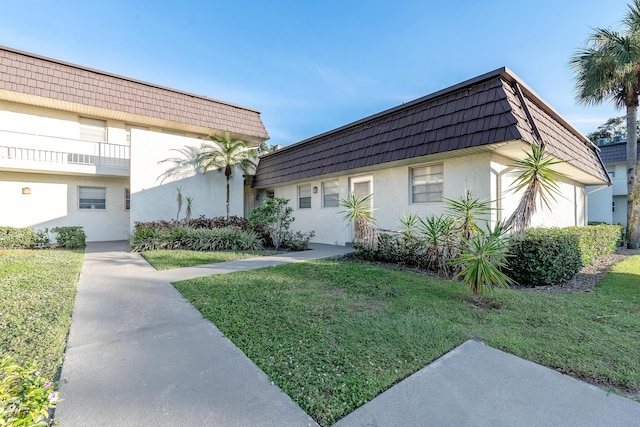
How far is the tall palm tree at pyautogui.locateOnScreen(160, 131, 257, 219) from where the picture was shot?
11.9 metres

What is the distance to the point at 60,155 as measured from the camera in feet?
34.3

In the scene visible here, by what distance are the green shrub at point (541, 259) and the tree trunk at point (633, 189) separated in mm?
9470

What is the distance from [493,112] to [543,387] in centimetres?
535

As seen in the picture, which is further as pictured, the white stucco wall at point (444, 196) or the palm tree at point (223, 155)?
the palm tree at point (223, 155)

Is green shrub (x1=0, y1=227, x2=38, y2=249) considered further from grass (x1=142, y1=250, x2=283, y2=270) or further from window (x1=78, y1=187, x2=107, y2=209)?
grass (x1=142, y1=250, x2=283, y2=270)

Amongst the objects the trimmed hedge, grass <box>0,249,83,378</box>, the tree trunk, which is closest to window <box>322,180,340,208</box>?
the trimmed hedge

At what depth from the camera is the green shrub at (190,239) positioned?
30.7 feet

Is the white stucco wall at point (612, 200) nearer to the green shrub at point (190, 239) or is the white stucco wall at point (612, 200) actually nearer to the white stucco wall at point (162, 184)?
the green shrub at point (190, 239)

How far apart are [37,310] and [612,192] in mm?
28452

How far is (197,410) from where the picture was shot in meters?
1.92

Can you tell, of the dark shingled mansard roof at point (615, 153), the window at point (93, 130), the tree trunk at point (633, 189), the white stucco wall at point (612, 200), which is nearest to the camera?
the tree trunk at point (633, 189)

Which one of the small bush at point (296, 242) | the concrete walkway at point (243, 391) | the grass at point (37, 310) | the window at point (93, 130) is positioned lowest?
the concrete walkway at point (243, 391)

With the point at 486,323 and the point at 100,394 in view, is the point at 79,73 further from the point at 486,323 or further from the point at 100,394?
the point at 486,323

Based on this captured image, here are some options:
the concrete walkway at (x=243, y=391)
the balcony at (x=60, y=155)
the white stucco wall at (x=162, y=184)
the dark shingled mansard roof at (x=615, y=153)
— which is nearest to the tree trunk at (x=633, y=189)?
the dark shingled mansard roof at (x=615, y=153)
